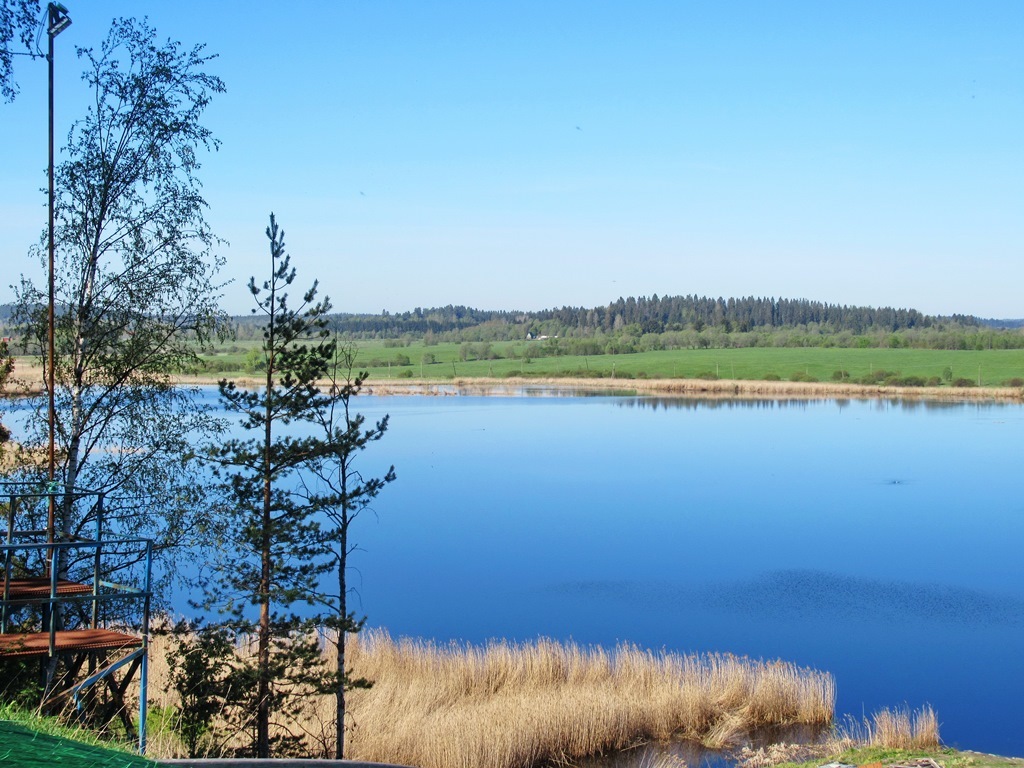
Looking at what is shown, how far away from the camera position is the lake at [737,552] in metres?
17.9

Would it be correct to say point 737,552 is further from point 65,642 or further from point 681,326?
point 681,326

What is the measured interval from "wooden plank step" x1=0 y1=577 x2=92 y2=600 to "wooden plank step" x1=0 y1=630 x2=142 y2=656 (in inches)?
23.0

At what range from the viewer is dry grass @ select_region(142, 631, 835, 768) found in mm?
11469

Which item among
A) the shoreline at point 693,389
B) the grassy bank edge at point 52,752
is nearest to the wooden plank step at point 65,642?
the grassy bank edge at point 52,752

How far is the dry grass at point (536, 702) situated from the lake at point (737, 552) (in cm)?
201

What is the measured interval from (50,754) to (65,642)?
12.3 feet

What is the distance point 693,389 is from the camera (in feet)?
269

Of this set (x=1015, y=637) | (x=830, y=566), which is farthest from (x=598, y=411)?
(x=1015, y=637)

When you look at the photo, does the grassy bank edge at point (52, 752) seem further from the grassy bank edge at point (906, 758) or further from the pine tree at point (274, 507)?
the grassy bank edge at point (906, 758)

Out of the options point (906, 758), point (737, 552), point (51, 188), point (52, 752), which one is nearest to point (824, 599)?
point (737, 552)

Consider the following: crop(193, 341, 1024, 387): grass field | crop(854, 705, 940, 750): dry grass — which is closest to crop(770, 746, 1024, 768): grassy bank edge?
crop(854, 705, 940, 750): dry grass

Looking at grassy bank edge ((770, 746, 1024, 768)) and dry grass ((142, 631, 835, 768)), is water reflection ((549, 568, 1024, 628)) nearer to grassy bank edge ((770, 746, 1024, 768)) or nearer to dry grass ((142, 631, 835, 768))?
dry grass ((142, 631, 835, 768))

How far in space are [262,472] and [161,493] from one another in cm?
206

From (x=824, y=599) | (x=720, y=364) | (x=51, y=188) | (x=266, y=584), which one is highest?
(x=51, y=188)
